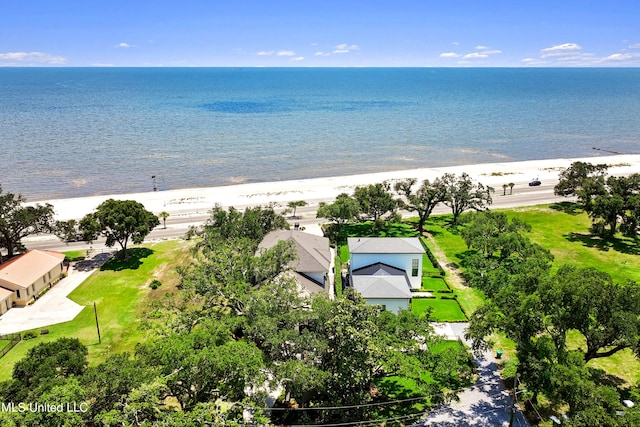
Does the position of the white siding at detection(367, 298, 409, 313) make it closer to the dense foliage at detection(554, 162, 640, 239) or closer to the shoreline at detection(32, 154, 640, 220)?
the dense foliage at detection(554, 162, 640, 239)

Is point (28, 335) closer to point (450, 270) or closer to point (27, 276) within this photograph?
point (27, 276)

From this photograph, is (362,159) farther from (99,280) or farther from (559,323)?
(559,323)

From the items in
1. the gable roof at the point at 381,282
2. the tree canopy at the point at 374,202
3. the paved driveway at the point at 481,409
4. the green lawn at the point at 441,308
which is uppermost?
the tree canopy at the point at 374,202

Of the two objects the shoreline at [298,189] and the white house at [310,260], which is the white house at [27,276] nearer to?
the white house at [310,260]

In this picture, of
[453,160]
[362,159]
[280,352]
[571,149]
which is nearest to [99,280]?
[280,352]

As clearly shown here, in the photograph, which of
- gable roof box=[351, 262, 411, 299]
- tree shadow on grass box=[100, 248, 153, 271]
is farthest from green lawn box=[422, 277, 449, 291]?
tree shadow on grass box=[100, 248, 153, 271]

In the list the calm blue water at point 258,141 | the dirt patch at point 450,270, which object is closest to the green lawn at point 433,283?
the dirt patch at point 450,270
